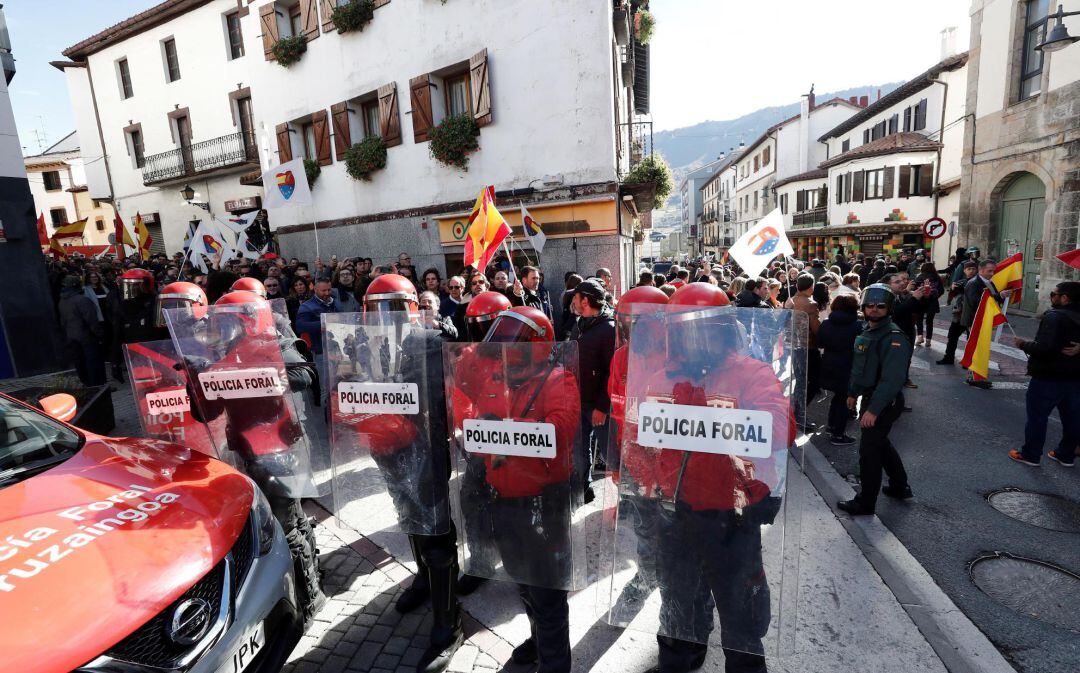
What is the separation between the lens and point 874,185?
28484 mm

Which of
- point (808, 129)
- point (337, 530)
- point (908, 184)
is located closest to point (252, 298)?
point (337, 530)

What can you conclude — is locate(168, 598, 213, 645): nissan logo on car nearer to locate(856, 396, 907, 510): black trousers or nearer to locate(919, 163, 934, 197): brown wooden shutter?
locate(856, 396, 907, 510): black trousers

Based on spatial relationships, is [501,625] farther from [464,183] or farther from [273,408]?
[464,183]

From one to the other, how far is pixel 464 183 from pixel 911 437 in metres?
10.6

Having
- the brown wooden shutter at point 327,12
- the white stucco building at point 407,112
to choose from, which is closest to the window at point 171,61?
A: the white stucco building at point 407,112

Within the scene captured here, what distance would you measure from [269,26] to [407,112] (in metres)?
5.39

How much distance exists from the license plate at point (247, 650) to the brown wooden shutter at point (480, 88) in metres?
11.8

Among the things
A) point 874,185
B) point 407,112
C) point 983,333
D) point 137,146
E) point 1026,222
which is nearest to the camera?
point 983,333

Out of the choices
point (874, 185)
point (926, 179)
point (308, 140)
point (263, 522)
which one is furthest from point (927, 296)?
point (874, 185)

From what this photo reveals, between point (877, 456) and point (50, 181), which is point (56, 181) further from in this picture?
point (877, 456)

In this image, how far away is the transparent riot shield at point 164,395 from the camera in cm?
346

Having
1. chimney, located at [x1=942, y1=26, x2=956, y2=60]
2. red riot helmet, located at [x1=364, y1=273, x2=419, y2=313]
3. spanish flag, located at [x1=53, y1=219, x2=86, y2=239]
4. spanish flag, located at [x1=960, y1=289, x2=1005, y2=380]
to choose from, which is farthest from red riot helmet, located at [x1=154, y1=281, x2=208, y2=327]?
chimney, located at [x1=942, y1=26, x2=956, y2=60]

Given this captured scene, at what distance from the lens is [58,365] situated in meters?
10.7

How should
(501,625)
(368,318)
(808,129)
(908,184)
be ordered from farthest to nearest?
1. (808,129)
2. (908,184)
3. (501,625)
4. (368,318)
